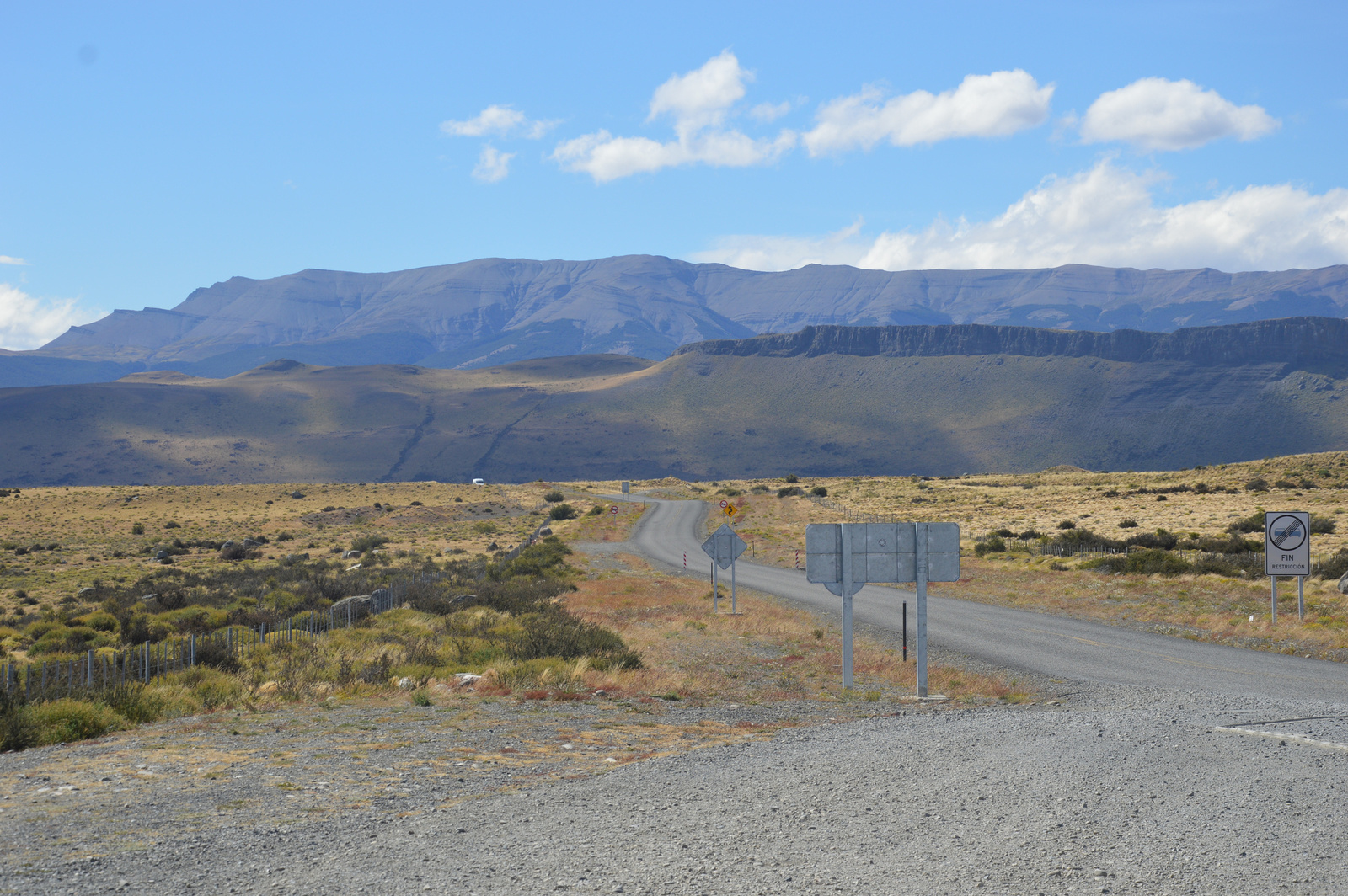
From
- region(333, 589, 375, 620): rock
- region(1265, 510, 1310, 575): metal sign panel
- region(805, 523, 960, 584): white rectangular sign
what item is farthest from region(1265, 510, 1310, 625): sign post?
region(333, 589, 375, 620): rock

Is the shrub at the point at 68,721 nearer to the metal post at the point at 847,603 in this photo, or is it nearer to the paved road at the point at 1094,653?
the metal post at the point at 847,603

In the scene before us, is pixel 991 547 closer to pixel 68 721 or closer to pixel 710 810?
pixel 710 810

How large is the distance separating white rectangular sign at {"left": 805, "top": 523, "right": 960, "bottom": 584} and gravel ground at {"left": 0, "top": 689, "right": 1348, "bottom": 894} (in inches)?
119

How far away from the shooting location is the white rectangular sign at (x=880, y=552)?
13.0 meters

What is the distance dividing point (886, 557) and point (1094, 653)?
6767mm

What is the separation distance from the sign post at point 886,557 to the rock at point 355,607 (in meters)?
12.8

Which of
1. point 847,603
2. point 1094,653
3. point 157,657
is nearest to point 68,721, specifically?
point 157,657

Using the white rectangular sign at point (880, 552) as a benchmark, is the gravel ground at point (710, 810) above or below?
below

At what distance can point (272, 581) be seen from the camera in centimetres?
3306

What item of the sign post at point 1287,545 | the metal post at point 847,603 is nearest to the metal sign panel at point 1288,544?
the sign post at point 1287,545

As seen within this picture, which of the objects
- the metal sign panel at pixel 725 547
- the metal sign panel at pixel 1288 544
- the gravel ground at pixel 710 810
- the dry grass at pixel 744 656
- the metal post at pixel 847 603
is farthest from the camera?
the metal sign panel at pixel 725 547

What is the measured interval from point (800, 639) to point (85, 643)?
1630cm

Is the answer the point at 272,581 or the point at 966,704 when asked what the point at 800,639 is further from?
the point at 272,581

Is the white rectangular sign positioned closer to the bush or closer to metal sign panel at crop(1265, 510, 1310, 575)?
metal sign panel at crop(1265, 510, 1310, 575)
